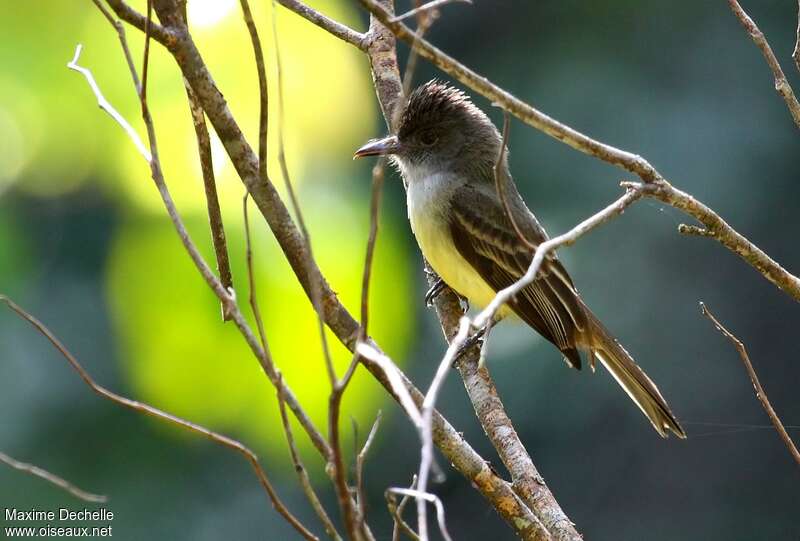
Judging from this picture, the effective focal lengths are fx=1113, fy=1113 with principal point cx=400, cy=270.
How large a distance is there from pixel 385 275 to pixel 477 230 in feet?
3.37

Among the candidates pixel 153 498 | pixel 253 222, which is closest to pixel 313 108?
pixel 253 222

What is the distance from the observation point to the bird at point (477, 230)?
4199mm

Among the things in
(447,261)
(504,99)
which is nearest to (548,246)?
(504,99)

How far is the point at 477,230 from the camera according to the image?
14.4 feet

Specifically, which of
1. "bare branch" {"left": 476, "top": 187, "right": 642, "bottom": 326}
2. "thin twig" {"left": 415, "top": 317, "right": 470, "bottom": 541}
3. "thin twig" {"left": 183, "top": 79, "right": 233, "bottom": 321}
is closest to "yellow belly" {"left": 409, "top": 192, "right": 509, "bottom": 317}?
"thin twig" {"left": 183, "top": 79, "right": 233, "bottom": 321}

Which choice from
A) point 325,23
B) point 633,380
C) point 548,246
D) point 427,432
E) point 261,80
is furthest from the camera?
point 633,380

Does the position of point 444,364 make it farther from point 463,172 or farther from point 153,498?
point 153,498

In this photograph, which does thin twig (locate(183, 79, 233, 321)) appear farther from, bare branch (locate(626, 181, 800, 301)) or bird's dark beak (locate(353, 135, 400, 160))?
bird's dark beak (locate(353, 135, 400, 160))

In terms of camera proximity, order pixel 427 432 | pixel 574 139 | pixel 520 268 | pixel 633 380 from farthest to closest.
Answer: pixel 520 268 < pixel 633 380 < pixel 574 139 < pixel 427 432

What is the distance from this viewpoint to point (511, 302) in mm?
4277

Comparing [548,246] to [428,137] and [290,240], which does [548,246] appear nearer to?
[290,240]

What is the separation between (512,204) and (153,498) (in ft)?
7.24

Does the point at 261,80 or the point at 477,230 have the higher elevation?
the point at 261,80

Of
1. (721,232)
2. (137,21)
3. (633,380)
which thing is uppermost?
(137,21)
